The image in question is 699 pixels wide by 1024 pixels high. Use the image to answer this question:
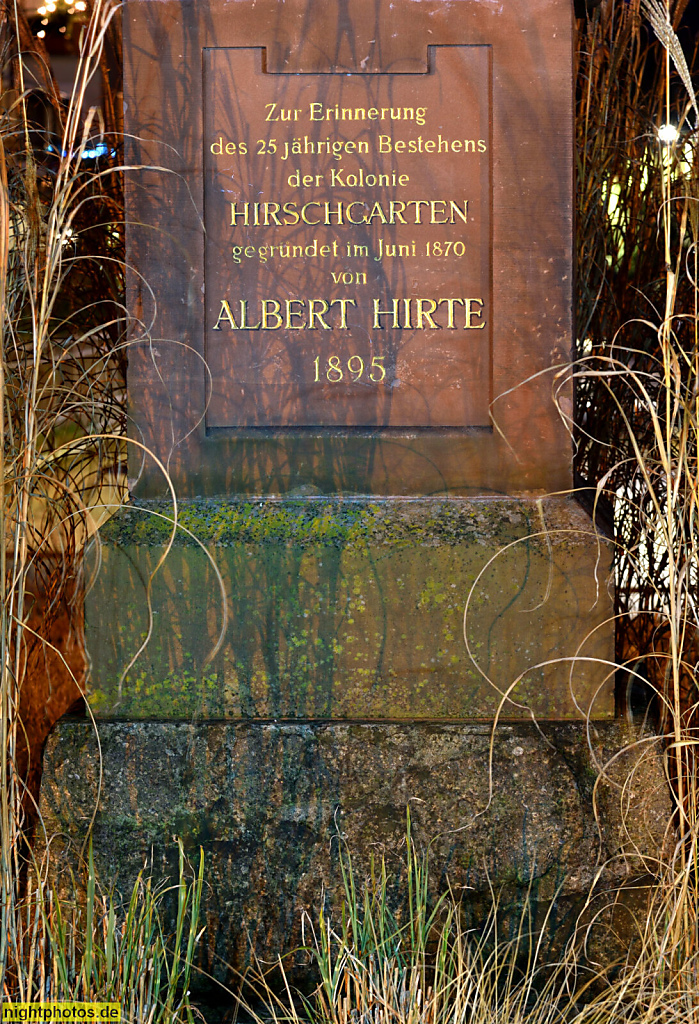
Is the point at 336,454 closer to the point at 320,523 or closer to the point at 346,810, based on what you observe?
the point at 320,523

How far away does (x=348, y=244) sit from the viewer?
235 cm

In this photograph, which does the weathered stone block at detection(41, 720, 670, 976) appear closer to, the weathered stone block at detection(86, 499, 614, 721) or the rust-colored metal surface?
the weathered stone block at detection(86, 499, 614, 721)

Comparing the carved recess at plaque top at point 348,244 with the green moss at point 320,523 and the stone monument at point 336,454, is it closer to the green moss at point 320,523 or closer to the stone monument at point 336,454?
the stone monument at point 336,454

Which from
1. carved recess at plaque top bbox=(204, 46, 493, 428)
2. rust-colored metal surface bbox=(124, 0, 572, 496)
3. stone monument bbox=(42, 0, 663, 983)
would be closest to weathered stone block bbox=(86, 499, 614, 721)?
stone monument bbox=(42, 0, 663, 983)

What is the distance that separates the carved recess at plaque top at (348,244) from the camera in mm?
2322

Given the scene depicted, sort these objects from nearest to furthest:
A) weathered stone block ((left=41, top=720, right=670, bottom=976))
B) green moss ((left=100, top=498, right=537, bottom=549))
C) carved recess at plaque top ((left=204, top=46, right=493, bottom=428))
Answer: weathered stone block ((left=41, top=720, right=670, bottom=976)) → green moss ((left=100, top=498, right=537, bottom=549)) → carved recess at plaque top ((left=204, top=46, right=493, bottom=428))

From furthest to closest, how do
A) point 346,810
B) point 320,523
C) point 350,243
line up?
1. point 350,243
2. point 320,523
3. point 346,810

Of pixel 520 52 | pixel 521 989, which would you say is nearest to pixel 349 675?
pixel 521 989

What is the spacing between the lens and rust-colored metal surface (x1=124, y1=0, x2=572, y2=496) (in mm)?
2312

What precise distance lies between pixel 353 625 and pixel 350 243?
0.97m

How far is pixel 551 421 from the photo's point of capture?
236cm

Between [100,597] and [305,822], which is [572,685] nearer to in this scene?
[305,822]

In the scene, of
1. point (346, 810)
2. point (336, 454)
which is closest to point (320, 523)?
point (336, 454)

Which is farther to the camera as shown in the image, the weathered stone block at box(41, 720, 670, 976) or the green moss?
the green moss
